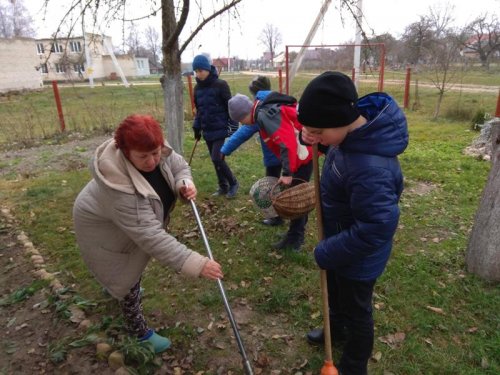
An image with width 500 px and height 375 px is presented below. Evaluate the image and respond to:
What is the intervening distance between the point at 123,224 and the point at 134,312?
0.85 meters

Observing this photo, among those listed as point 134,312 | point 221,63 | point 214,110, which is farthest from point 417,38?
point 134,312

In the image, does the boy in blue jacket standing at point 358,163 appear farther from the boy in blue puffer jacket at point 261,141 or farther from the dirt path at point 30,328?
the boy in blue puffer jacket at point 261,141

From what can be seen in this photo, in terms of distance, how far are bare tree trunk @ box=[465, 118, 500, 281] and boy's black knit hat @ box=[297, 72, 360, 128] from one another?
200 cm

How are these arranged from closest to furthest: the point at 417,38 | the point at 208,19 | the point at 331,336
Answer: the point at 331,336
the point at 208,19
the point at 417,38

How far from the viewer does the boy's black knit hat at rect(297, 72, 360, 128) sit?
178cm

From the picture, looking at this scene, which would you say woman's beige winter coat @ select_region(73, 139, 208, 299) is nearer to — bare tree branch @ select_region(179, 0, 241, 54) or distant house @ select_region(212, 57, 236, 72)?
bare tree branch @ select_region(179, 0, 241, 54)

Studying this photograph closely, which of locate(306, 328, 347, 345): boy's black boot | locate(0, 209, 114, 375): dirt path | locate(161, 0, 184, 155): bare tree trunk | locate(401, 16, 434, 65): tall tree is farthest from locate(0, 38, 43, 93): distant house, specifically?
locate(306, 328, 347, 345): boy's black boot

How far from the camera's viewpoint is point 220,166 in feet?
17.5

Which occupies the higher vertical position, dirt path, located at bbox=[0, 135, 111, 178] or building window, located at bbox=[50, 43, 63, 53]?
building window, located at bbox=[50, 43, 63, 53]

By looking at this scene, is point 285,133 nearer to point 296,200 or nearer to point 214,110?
point 296,200

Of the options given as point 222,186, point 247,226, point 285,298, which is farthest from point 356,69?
point 285,298

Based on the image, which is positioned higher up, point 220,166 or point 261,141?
point 261,141

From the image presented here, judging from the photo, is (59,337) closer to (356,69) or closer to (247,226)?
(247,226)

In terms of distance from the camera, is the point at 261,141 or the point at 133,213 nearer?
the point at 133,213
